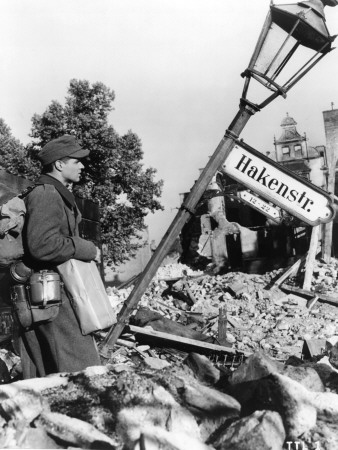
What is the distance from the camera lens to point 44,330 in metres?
3.09

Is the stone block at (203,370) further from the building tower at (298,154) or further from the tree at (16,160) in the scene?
the building tower at (298,154)

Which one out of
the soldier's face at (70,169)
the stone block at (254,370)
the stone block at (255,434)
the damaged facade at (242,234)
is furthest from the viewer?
the damaged facade at (242,234)

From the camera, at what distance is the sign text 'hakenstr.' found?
3547 mm

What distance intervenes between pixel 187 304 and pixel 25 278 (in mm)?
11810

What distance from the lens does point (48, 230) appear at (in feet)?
9.62

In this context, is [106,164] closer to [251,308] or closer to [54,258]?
[251,308]

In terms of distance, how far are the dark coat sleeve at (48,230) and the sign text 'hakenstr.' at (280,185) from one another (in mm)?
1337

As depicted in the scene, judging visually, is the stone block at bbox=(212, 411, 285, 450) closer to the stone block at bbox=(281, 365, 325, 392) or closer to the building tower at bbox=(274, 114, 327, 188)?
the stone block at bbox=(281, 365, 325, 392)

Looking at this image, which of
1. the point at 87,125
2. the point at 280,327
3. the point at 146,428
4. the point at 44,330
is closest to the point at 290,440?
the point at 146,428

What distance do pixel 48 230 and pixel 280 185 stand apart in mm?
1753

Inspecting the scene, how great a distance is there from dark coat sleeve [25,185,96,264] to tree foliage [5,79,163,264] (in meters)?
18.4

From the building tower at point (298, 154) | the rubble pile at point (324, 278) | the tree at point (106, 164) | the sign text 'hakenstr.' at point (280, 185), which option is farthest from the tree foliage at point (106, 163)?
the sign text 'hakenstr.' at point (280, 185)

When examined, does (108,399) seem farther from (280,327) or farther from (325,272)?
(325,272)

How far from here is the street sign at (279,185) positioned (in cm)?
355
